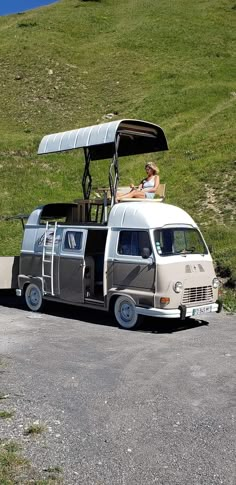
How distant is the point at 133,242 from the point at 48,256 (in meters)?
2.86

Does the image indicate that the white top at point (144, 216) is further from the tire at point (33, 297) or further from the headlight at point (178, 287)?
the tire at point (33, 297)

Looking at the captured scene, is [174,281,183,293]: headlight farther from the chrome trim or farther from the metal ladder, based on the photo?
the metal ladder

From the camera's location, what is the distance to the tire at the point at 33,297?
48.1 ft

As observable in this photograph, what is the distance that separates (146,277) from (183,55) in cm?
5007

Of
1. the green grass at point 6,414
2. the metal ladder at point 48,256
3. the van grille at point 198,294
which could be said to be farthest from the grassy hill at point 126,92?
the green grass at point 6,414

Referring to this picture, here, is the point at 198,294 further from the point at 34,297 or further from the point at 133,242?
the point at 34,297

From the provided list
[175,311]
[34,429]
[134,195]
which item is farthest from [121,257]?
[34,429]

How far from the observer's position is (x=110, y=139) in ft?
43.4

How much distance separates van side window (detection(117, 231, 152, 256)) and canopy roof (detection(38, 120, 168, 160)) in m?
2.36

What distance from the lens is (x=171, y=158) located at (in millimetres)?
31906

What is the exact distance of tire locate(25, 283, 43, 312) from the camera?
14648mm

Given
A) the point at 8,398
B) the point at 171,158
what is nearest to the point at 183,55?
the point at 171,158

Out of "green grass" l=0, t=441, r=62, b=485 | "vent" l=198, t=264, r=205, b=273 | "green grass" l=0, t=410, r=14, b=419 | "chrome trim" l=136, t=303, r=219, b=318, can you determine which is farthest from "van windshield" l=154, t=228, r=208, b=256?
"green grass" l=0, t=441, r=62, b=485

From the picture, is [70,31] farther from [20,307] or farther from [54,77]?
[20,307]
